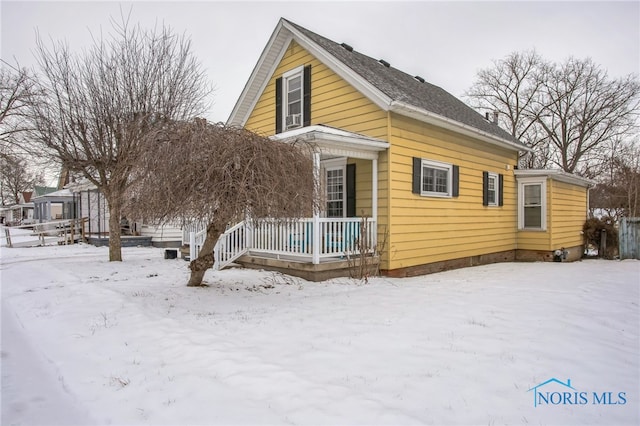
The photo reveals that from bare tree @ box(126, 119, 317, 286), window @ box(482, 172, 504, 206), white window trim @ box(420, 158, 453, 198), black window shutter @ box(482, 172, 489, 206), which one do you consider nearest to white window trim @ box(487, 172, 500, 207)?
window @ box(482, 172, 504, 206)

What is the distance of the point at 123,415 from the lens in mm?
2828

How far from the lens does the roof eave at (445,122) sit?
8719mm

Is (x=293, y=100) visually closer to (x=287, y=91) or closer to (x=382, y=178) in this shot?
Answer: (x=287, y=91)

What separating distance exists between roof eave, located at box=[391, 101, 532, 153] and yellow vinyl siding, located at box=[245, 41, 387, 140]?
0.47 metres

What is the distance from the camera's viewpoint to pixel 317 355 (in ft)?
12.7

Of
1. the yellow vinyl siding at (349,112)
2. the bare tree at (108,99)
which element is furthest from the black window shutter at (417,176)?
the bare tree at (108,99)

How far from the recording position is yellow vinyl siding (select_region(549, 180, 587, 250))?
1330 centimetres

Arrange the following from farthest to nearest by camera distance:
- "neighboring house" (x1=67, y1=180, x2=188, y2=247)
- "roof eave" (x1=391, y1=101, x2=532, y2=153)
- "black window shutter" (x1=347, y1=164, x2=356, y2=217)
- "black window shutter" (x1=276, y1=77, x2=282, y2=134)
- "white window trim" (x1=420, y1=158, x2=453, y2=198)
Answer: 1. "neighboring house" (x1=67, y1=180, x2=188, y2=247)
2. "black window shutter" (x1=276, y1=77, x2=282, y2=134)
3. "white window trim" (x1=420, y1=158, x2=453, y2=198)
4. "black window shutter" (x1=347, y1=164, x2=356, y2=217)
5. "roof eave" (x1=391, y1=101, x2=532, y2=153)

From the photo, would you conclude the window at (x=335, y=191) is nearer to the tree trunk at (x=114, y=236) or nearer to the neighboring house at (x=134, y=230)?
the tree trunk at (x=114, y=236)

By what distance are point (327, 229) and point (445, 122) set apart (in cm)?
427

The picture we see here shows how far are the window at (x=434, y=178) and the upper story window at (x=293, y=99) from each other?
3.35m

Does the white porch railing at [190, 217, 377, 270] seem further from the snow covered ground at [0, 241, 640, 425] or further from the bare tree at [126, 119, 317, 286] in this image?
the bare tree at [126, 119, 317, 286]

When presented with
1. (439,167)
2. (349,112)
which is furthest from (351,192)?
(439,167)

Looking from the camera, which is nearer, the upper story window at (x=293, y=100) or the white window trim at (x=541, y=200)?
the upper story window at (x=293, y=100)
